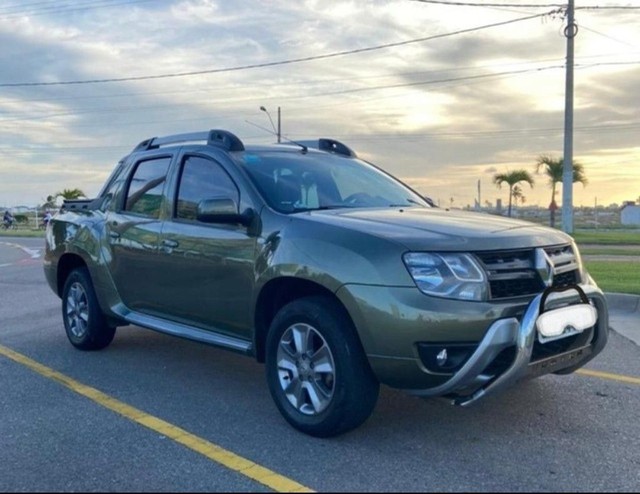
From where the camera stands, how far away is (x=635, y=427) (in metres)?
4.29

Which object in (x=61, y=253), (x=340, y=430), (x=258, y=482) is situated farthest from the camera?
(x=61, y=253)

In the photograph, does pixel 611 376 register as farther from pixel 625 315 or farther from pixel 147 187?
pixel 147 187

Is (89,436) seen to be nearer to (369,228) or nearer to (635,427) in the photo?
(369,228)

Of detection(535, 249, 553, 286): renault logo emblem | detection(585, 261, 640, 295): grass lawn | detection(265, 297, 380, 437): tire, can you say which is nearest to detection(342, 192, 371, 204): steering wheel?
detection(265, 297, 380, 437): tire

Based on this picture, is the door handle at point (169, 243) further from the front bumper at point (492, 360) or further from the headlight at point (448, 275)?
the front bumper at point (492, 360)

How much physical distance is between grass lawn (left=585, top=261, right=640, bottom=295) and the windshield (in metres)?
4.20

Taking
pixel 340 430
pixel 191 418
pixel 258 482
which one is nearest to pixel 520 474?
pixel 340 430

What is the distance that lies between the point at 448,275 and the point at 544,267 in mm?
673

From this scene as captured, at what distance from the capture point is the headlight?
3679 millimetres

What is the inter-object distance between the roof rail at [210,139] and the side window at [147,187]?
19cm

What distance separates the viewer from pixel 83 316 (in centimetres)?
644

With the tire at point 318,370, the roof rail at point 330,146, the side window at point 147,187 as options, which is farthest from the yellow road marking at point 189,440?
the roof rail at point 330,146

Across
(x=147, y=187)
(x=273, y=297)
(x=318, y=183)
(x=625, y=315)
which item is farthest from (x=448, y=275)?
(x=625, y=315)

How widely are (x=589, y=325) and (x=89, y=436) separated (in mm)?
3130
